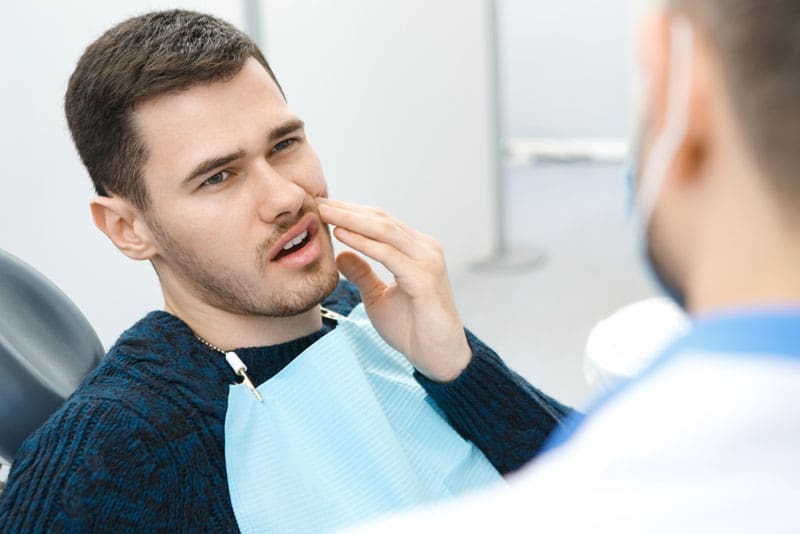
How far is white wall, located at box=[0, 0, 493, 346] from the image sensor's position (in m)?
2.01

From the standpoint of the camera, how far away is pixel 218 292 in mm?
1251

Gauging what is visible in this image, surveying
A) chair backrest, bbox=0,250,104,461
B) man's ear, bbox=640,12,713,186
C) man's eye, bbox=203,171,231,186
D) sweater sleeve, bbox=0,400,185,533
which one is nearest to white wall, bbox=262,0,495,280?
chair backrest, bbox=0,250,104,461

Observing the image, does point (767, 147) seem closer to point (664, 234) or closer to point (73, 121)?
point (664, 234)

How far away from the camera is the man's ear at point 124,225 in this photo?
1259mm

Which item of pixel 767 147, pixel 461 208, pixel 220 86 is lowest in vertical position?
pixel 461 208

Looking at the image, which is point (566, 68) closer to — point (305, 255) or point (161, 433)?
point (305, 255)

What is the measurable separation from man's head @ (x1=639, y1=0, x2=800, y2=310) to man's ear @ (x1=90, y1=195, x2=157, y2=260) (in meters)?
0.87

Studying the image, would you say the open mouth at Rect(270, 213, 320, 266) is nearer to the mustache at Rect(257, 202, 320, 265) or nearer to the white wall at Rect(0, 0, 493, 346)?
the mustache at Rect(257, 202, 320, 265)

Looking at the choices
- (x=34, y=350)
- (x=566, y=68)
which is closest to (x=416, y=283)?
(x=34, y=350)

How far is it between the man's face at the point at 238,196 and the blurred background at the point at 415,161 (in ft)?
3.01

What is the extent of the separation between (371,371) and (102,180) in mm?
430

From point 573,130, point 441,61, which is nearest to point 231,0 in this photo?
point 441,61

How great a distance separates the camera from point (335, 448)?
47.0 inches

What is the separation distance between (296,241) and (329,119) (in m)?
1.64
